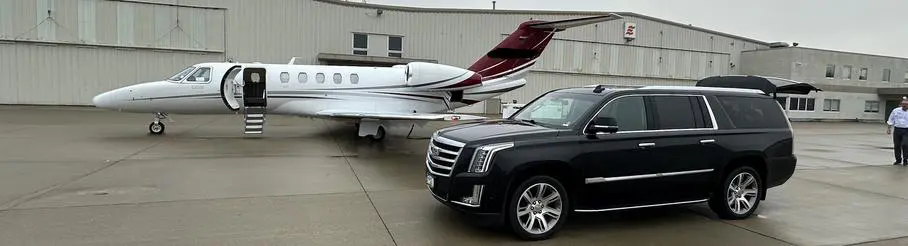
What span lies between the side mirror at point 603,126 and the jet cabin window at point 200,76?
12485mm

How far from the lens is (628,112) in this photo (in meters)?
6.14

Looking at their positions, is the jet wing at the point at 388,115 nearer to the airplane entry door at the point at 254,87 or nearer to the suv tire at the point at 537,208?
the airplane entry door at the point at 254,87

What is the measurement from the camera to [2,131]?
48.9 ft

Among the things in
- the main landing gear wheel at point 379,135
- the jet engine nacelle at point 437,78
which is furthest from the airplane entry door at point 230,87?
the jet engine nacelle at point 437,78

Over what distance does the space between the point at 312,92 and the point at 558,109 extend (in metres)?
10.6

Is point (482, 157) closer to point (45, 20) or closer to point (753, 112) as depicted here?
point (753, 112)

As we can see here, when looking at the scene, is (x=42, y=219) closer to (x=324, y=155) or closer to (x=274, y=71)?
(x=324, y=155)

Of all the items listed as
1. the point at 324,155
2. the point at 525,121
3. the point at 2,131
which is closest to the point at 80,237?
the point at 525,121

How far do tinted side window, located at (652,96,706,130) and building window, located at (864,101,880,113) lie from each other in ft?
144

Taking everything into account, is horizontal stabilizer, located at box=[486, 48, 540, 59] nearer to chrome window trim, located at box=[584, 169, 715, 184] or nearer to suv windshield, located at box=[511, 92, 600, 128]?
suv windshield, located at box=[511, 92, 600, 128]

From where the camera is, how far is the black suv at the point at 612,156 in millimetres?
5418

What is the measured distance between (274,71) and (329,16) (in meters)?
13.6

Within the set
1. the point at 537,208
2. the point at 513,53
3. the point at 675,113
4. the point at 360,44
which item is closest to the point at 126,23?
the point at 360,44

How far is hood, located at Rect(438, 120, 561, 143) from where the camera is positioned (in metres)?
5.52
